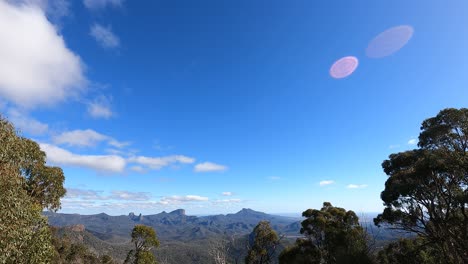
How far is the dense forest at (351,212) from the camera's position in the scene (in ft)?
48.9

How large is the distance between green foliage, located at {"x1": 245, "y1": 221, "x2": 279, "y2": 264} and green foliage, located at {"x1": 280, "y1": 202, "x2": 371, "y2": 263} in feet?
7.10

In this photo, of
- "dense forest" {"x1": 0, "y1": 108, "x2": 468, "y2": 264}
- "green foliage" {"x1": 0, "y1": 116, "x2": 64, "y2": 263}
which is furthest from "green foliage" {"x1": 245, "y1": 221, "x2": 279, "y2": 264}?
"green foliage" {"x1": 0, "y1": 116, "x2": 64, "y2": 263}

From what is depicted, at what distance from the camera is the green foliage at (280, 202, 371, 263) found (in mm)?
38872

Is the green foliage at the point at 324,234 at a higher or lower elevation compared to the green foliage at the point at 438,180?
lower

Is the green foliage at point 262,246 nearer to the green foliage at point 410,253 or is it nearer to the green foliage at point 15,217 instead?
the green foliage at point 410,253

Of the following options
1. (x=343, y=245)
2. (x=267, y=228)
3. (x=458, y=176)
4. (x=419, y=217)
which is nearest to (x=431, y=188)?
(x=458, y=176)

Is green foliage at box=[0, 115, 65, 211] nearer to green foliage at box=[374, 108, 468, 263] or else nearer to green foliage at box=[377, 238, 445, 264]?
green foliage at box=[374, 108, 468, 263]

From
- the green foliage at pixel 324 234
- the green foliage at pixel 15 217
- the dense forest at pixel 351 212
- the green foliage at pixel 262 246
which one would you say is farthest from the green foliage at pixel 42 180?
the green foliage at pixel 324 234

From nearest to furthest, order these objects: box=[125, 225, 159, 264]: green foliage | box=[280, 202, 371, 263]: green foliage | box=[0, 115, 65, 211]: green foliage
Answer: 1. box=[0, 115, 65, 211]: green foliage
2. box=[280, 202, 371, 263]: green foliage
3. box=[125, 225, 159, 264]: green foliage

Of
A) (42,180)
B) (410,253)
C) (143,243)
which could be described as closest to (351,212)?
(410,253)

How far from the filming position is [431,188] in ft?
90.8

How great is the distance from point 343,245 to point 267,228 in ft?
40.9

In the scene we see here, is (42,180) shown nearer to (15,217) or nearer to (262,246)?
(15,217)

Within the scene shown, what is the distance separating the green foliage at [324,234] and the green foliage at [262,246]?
216cm
